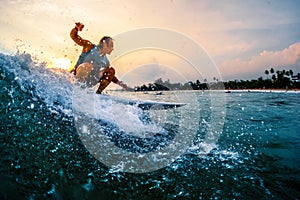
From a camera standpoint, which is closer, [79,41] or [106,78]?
[79,41]

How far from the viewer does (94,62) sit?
6523mm

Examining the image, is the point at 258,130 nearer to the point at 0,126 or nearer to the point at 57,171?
the point at 57,171

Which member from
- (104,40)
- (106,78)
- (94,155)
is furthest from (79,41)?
(94,155)

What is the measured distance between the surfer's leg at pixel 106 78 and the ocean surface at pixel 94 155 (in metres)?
1.66

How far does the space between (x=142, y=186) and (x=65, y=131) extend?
165cm

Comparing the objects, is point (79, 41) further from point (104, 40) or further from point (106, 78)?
point (106, 78)

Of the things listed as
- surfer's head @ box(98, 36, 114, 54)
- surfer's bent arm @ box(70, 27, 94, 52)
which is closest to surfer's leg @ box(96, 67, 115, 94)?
surfer's head @ box(98, 36, 114, 54)

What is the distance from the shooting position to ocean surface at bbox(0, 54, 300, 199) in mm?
2686

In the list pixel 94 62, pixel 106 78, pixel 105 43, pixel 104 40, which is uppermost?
pixel 104 40

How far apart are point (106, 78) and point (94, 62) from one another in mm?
653

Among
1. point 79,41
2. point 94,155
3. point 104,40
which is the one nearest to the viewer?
point 94,155

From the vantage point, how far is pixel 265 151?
15.7ft

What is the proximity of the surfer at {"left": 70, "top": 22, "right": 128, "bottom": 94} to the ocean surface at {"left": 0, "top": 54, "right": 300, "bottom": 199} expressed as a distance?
A: 4.59ft

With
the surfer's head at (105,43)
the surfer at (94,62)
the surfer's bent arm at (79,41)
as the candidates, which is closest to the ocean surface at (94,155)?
the surfer at (94,62)
